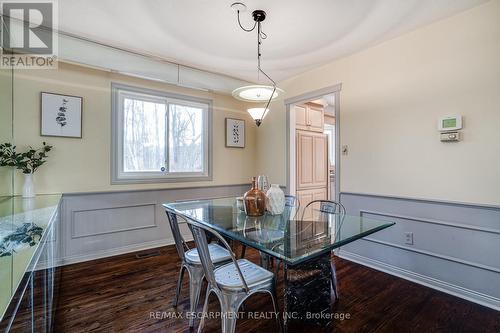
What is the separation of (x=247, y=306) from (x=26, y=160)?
2696mm

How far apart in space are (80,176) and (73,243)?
802mm

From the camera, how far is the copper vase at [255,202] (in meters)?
2.08

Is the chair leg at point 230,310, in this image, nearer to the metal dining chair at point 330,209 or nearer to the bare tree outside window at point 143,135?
the metal dining chair at point 330,209

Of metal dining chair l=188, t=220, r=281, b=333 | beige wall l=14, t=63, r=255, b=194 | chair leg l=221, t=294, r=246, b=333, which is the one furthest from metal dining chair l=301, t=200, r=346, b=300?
beige wall l=14, t=63, r=255, b=194

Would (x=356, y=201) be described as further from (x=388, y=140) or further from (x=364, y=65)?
(x=364, y=65)

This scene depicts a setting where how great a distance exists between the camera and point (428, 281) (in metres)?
2.41

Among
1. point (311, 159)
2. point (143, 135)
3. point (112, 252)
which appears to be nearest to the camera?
point (112, 252)

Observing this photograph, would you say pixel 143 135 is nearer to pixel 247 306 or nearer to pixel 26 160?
pixel 26 160

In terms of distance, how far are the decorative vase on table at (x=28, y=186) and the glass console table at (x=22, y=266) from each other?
484mm

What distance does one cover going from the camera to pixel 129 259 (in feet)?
10.0

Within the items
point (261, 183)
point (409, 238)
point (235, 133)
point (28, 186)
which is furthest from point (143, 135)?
point (409, 238)

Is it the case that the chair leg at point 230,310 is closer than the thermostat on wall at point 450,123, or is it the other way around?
the chair leg at point 230,310

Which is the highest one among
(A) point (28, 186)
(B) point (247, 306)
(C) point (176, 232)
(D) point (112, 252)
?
(A) point (28, 186)

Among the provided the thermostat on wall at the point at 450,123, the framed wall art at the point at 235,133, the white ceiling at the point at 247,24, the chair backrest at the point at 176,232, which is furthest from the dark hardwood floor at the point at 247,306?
the white ceiling at the point at 247,24
